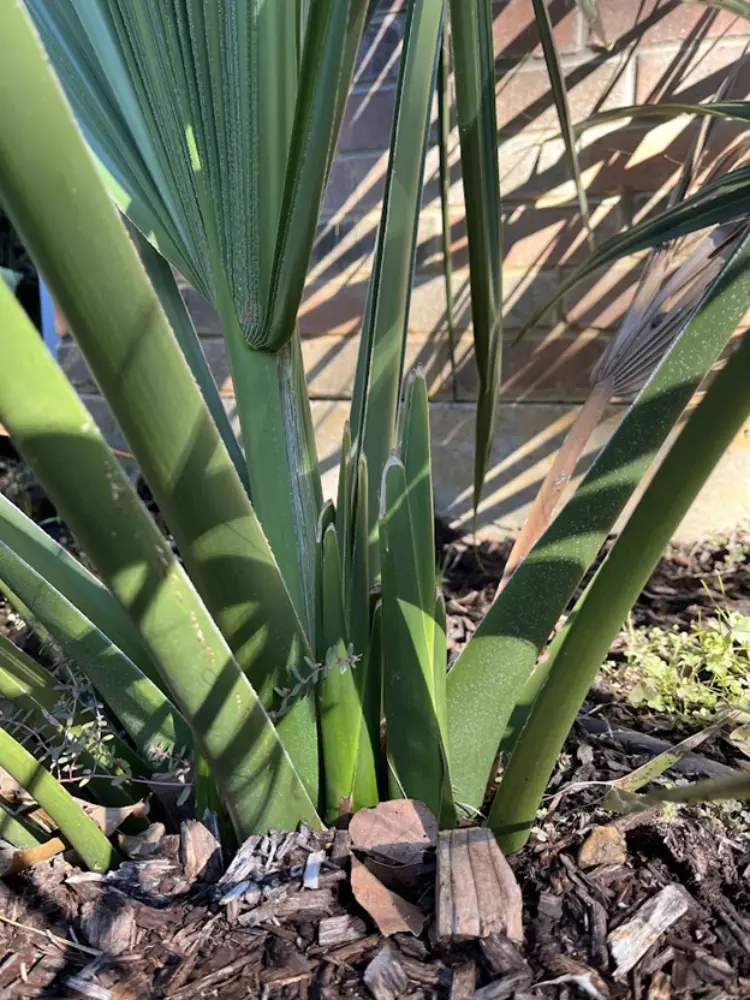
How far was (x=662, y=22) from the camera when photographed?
44.4 inches

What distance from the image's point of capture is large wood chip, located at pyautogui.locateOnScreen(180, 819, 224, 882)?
22.1 inches

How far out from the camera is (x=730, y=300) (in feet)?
1.47

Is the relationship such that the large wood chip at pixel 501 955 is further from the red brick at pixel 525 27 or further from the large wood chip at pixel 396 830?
the red brick at pixel 525 27

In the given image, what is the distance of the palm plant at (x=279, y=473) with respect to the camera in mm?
363

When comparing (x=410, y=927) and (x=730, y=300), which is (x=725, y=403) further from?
(x=410, y=927)

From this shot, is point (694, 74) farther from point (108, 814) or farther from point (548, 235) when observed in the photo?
point (108, 814)

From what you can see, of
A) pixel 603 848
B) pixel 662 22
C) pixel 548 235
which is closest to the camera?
pixel 603 848

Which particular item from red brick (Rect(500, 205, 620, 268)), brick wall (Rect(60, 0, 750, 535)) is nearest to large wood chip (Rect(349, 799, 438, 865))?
brick wall (Rect(60, 0, 750, 535))

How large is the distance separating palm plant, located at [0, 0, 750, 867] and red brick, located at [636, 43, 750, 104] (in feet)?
1.91

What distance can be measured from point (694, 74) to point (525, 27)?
0.88ft

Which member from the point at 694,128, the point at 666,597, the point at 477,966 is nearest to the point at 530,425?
the point at 666,597

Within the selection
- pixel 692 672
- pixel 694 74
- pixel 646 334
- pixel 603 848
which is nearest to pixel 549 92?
pixel 694 74

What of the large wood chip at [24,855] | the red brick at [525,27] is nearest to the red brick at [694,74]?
the red brick at [525,27]

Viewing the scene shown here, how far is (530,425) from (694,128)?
0.52m
